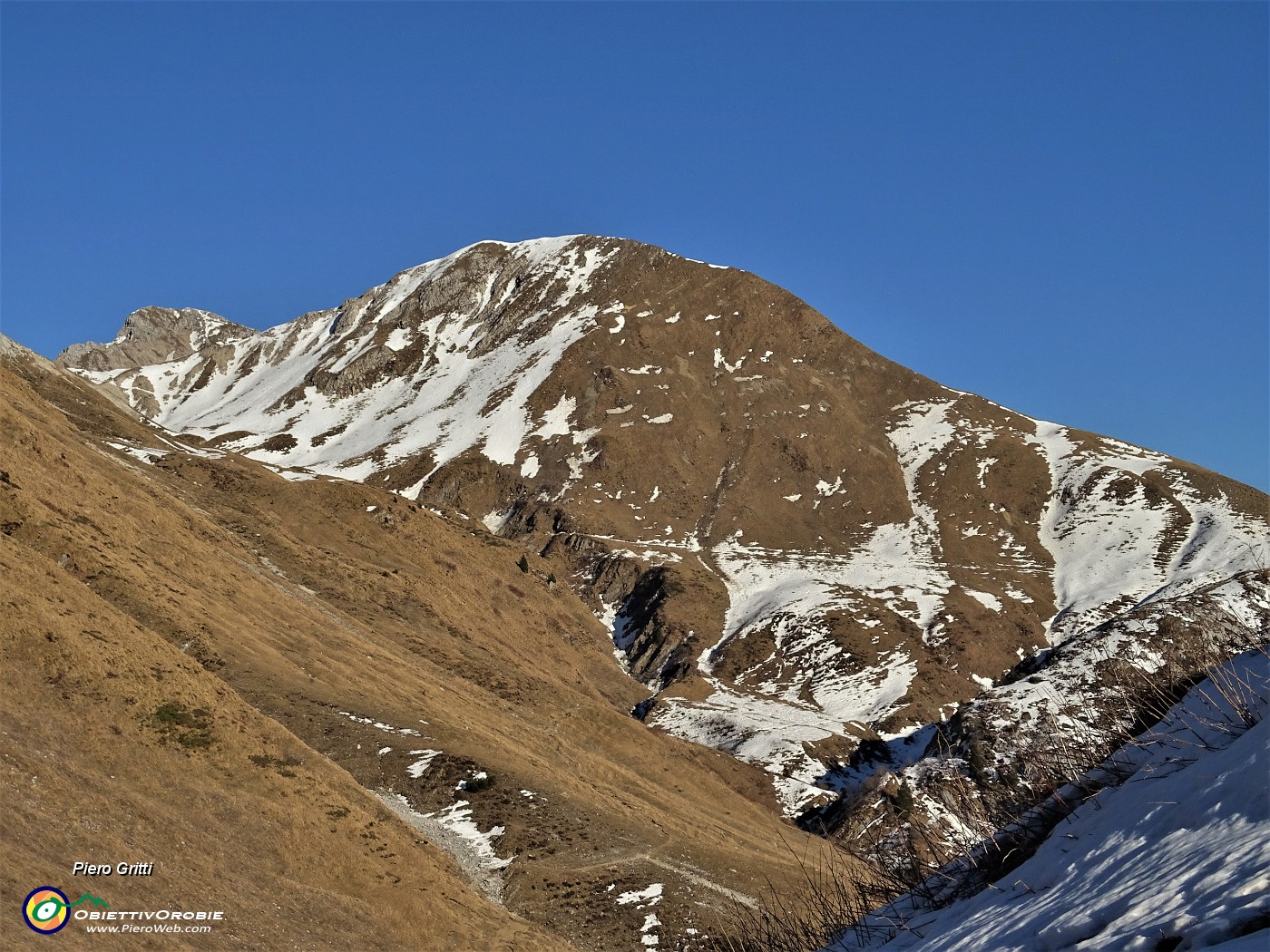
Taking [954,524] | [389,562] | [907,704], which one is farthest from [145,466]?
[954,524]

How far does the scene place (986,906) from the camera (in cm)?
650

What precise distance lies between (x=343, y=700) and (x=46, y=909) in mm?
23767

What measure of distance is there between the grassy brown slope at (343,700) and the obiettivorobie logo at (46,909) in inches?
33.2

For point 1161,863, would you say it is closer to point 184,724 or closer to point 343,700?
point 184,724

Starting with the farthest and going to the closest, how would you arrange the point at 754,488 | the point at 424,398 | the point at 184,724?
the point at 424,398 → the point at 754,488 → the point at 184,724

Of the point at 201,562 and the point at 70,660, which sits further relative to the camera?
the point at 201,562

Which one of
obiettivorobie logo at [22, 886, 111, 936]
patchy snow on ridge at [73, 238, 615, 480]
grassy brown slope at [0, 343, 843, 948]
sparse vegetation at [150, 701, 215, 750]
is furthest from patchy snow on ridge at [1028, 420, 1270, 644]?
obiettivorobie logo at [22, 886, 111, 936]

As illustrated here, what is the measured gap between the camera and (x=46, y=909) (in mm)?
16984

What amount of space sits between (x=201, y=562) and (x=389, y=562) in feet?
81.1

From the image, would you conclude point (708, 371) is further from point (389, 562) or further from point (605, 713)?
point (605, 713)

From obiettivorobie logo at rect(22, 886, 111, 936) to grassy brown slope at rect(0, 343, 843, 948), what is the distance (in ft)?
2.77

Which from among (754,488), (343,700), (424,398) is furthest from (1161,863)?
(424,398)

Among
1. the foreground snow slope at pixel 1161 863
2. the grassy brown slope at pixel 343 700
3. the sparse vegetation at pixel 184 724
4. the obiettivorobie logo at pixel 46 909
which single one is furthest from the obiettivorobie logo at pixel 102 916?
the foreground snow slope at pixel 1161 863

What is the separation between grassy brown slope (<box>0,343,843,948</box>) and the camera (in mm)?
25484
